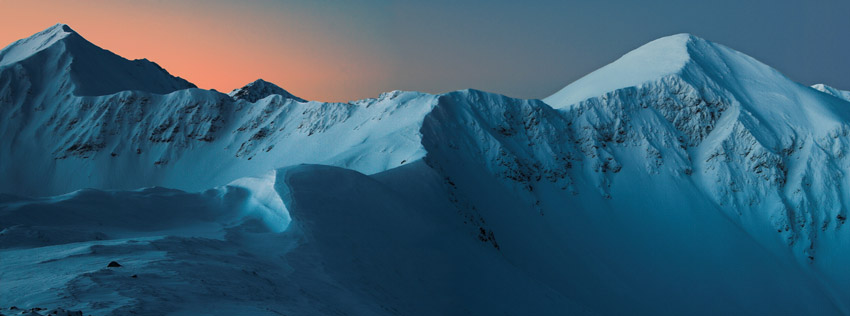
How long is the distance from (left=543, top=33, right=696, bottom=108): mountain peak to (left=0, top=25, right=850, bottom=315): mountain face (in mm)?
522

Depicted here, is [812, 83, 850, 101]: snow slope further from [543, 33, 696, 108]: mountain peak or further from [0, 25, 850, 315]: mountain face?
[543, 33, 696, 108]: mountain peak

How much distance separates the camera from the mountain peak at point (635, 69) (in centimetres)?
6480

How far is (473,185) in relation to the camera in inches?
1759

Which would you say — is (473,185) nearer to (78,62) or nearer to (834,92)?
(78,62)

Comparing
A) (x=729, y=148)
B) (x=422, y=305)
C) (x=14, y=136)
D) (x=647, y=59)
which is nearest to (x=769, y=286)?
(x=729, y=148)

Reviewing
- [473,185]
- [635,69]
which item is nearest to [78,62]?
[473,185]

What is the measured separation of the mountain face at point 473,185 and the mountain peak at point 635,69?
0.52 m

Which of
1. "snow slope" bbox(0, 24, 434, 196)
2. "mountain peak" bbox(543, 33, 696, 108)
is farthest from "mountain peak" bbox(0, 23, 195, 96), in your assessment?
"mountain peak" bbox(543, 33, 696, 108)

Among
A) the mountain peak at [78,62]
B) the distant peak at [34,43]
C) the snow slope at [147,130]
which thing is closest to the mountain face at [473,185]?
the snow slope at [147,130]

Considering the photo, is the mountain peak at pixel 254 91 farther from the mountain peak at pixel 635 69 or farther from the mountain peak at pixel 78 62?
the mountain peak at pixel 635 69

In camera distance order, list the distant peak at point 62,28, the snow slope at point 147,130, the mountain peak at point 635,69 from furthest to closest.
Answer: the distant peak at point 62,28 < the mountain peak at point 635,69 < the snow slope at point 147,130

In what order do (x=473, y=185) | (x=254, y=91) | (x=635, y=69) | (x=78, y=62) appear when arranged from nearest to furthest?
(x=473, y=185) → (x=635, y=69) → (x=78, y=62) → (x=254, y=91)

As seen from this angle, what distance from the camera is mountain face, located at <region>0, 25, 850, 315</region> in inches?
809

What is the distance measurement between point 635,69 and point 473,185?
121ft
